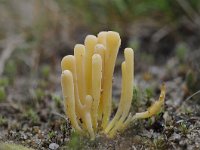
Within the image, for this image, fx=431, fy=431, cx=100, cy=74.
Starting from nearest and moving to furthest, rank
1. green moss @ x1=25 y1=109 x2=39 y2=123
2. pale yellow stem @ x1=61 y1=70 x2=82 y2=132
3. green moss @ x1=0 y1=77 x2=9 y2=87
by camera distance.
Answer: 1. pale yellow stem @ x1=61 y1=70 x2=82 y2=132
2. green moss @ x1=25 y1=109 x2=39 y2=123
3. green moss @ x1=0 y1=77 x2=9 y2=87

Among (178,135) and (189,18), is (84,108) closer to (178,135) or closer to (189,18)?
(178,135)

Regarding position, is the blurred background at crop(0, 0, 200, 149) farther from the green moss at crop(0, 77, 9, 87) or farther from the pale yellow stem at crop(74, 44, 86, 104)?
the pale yellow stem at crop(74, 44, 86, 104)

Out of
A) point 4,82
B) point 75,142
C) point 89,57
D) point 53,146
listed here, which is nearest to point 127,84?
point 89,57

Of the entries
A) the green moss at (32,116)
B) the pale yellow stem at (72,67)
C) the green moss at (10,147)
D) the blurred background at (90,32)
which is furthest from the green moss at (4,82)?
the pale yellow stem at (72,67)

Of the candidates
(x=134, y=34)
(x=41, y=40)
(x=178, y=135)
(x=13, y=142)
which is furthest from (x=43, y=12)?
(x=178, y=135)

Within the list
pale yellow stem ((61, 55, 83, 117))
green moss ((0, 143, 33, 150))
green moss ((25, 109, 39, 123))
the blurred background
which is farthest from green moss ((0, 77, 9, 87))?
pale yellow stem ((61, 55, 83, 117))

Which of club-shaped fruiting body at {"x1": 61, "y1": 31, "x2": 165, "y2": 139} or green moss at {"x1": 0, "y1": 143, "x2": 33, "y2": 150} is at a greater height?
club-shaped fruiting body at {"x1": 61, "y1": 31, "x2": 165, "y2": 139}

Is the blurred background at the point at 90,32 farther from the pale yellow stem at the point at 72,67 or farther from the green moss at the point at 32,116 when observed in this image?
the pale yellow stem at the point at 72,67
